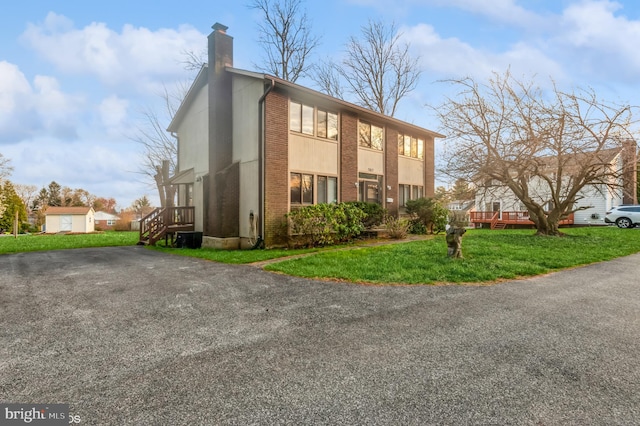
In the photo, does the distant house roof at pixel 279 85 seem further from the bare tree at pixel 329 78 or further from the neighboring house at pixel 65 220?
the neighboring house at pixel 65 220

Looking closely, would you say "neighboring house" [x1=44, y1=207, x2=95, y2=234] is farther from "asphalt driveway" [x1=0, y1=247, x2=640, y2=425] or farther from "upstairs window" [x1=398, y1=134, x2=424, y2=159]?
"asphalt driveway" [x1=0, y1=247, x2=640, y2=425]

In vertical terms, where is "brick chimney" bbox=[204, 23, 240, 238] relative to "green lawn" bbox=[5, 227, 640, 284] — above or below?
above

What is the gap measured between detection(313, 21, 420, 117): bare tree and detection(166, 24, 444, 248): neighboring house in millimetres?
10638

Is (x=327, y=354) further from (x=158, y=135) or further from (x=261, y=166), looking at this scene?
(x=158, y=135)

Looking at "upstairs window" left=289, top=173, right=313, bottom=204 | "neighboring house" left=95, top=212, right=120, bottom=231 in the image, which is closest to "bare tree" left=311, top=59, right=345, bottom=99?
"upstairs window" left=289, top=173, right=313, bottom=204

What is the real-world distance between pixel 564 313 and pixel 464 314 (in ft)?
4.48

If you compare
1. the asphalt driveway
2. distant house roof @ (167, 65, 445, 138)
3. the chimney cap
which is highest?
the chimney cap

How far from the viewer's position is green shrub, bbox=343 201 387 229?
13289 millimetres

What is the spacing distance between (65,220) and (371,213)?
4646 cm

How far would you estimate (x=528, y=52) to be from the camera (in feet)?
44.6

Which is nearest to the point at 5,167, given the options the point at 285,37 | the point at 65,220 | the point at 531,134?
the point at 285,37

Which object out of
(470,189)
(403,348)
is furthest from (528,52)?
(403,348)

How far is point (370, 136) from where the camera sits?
49.6 ft

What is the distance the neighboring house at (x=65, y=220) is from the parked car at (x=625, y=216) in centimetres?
5669
